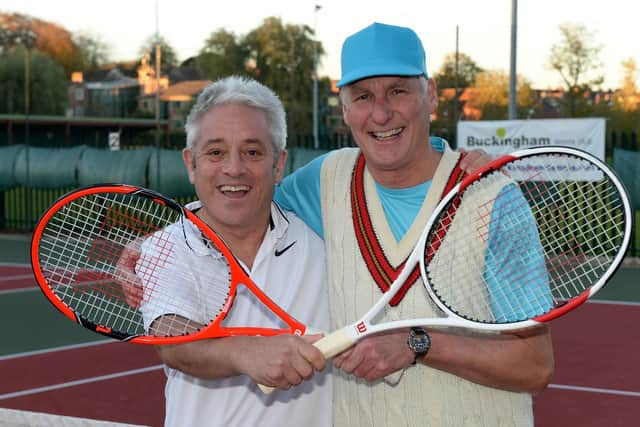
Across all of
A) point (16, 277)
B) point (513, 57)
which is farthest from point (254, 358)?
point (513, 57)

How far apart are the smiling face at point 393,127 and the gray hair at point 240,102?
0.76 ft

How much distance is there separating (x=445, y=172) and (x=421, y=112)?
205 millimetres

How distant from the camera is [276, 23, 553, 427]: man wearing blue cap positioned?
8.66ft

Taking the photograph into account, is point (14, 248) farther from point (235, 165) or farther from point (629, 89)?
point (629, 89)

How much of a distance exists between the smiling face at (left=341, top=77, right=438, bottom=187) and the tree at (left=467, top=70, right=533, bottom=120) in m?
51.8

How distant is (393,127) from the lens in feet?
9.35

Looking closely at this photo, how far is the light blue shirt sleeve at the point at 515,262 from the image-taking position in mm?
2609

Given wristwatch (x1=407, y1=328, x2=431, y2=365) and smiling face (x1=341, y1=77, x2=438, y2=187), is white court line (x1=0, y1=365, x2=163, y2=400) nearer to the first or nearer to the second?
smiling face (x1=341, y1=77, x2=438, y2=187)

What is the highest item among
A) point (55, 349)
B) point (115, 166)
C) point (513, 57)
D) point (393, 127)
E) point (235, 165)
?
point (513, 57)

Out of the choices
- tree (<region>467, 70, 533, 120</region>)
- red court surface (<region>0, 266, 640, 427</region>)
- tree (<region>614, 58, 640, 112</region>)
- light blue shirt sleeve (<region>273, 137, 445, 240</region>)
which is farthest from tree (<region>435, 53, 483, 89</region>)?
light blue shirt sleeve (<region>273, 137, 445, 240</region>)

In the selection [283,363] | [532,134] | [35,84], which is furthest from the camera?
[35,84]

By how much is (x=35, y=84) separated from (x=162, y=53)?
20930 millimetres

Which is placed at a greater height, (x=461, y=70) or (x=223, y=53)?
(x=223, y=53)

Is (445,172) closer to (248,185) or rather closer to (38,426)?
(248,185)
